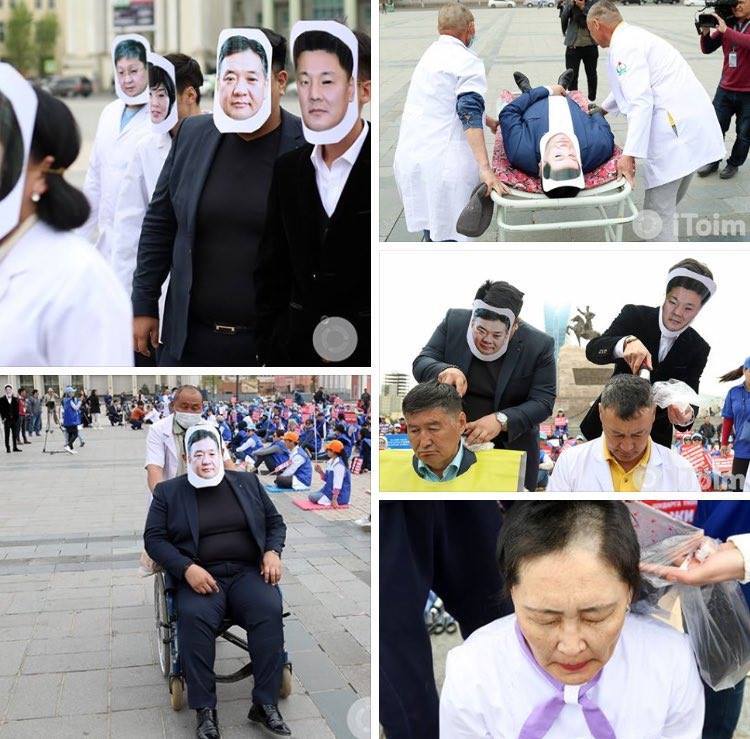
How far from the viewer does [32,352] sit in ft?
7.47

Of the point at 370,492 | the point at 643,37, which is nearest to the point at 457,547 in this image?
the point at 370,492

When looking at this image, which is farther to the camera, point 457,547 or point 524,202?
point 457,547

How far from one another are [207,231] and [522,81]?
0.81 meters

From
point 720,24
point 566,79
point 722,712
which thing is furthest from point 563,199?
point 722,712

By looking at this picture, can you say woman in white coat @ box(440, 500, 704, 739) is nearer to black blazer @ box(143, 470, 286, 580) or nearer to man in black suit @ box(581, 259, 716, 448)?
man in black suit @ box(581, 259, 716, 448)

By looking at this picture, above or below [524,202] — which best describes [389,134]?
above

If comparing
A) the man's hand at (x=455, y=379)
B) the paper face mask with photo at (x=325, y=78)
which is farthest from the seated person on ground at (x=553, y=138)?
the man's hand at (x=455, y=379)

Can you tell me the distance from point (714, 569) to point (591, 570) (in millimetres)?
377

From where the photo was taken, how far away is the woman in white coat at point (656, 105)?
2.27m

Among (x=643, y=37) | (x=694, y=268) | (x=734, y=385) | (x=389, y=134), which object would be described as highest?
(x=643, y=37)

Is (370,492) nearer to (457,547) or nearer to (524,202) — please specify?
(457,547)

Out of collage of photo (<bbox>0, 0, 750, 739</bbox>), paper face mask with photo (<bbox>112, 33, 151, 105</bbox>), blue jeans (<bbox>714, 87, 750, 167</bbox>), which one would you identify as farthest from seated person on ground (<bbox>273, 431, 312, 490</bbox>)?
blue jeans (<bbox>714, 87, 750, 167</bbox>)

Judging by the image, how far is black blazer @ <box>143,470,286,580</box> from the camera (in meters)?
2.45

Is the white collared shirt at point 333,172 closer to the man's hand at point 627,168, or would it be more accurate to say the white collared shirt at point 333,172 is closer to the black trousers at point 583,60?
the black trousers at point 583,60
